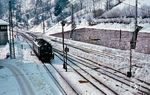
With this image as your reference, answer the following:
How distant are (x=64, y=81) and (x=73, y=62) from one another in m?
10.5

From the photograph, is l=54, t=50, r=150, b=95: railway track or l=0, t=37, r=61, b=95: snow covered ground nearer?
l=54, t=50, r=150, b=95: railway track

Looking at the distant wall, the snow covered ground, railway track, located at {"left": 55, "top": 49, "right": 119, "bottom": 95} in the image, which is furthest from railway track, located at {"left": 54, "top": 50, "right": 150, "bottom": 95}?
the distant wall

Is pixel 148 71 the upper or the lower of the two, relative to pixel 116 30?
lower

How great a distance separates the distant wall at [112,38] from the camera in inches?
1590

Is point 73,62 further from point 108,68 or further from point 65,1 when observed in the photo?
point 65,1

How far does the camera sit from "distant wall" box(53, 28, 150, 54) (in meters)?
40.4

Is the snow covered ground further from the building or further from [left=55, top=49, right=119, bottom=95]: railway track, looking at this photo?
the building

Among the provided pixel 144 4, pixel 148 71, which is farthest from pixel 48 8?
pixel 148 71

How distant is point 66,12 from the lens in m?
126

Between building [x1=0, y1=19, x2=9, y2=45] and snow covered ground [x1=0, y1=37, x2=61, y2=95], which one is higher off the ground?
building [x1=0, y1=19, x2=9, y2=45]

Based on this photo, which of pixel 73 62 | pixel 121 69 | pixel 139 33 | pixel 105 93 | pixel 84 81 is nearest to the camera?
pixel 105 93

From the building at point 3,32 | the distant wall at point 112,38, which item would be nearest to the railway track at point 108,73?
the distant wall at point 112,38

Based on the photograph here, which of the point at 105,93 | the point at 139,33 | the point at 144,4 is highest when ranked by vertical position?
the point at 144,4

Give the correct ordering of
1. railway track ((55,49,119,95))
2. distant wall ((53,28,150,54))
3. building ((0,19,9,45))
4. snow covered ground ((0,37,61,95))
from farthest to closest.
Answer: building ((0,19,9,45))
distant wall ((53,28,150,54))
snow covered ground ((0,37,61,95))
railway track ((55,49,119,95))
